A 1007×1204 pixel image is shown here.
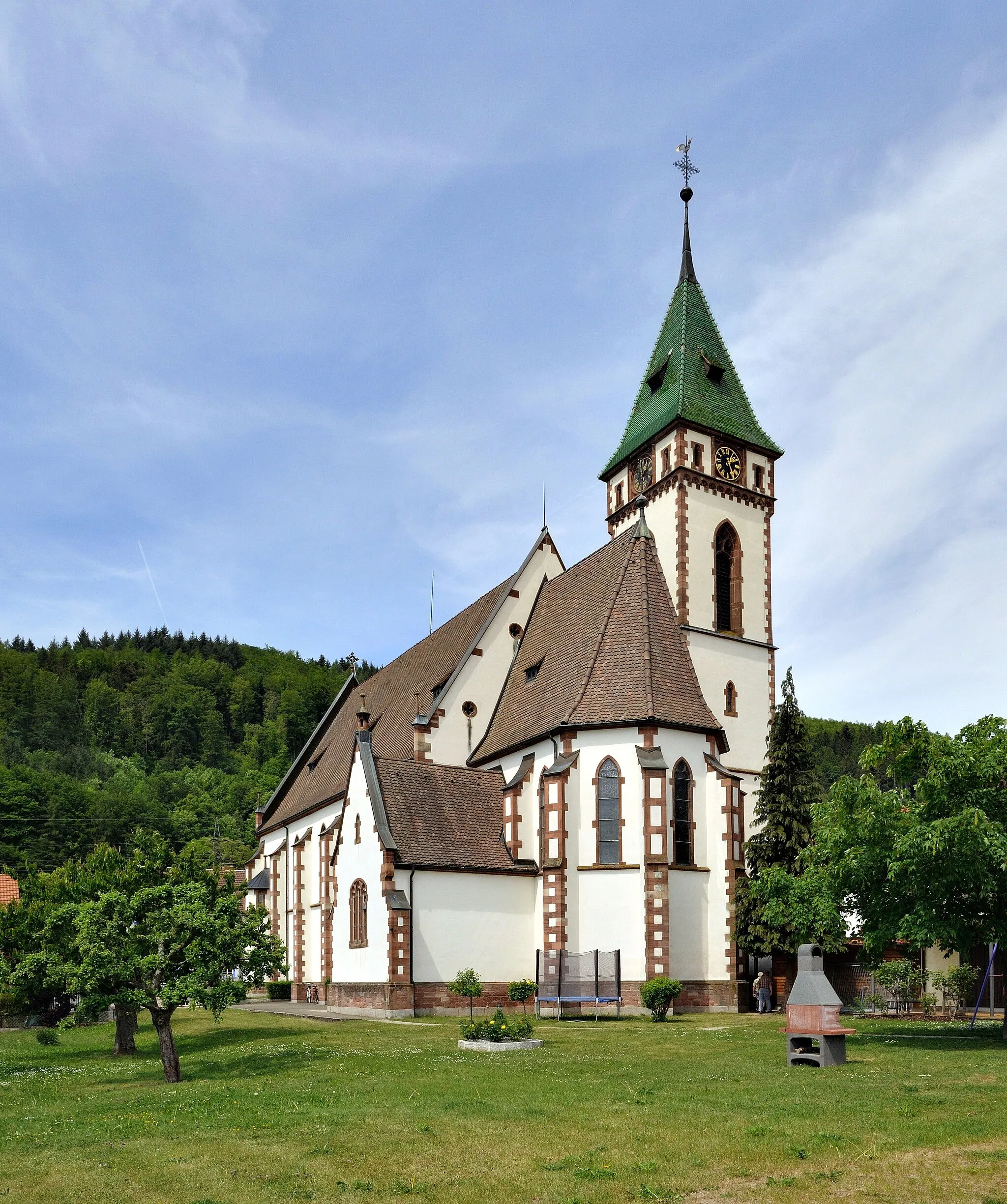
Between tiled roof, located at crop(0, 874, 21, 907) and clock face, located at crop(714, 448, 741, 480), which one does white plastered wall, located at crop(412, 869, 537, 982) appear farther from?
tiled roof, located at crop(0, 874, 21, 907)

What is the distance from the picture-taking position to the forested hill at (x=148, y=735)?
124 metres

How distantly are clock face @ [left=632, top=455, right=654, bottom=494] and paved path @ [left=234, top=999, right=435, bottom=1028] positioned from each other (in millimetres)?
24889

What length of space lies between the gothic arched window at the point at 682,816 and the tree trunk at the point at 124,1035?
15785 mm

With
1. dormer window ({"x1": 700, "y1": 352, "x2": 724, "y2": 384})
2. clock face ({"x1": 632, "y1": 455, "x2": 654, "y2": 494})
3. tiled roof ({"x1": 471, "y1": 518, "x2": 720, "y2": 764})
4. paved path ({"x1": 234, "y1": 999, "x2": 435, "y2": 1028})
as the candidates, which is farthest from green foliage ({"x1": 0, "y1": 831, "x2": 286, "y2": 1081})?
dormer window ({"x1": 700, "y1": 352, "x2": 724, "y2": 384})

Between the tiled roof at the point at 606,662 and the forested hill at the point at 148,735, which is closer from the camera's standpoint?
the tiled roof at the point at 606,662

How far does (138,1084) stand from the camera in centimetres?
1992

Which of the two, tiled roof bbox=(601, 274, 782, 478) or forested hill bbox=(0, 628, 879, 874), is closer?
tiled roof bbox=(601, 274, 782, 478)

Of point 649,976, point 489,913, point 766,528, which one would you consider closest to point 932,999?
point 649,976

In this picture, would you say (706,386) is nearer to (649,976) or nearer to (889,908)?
(649,976)

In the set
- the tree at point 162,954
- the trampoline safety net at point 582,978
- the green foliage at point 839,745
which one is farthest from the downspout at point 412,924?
the green foliage at point 839,745

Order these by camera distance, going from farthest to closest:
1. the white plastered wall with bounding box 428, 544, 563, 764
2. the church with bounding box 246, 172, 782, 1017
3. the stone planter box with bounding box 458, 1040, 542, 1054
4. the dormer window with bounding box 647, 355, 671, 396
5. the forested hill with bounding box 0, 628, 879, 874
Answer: the forested hill with bounding box 0, 628, 879, 874 < the dormer window with bounding box 647, 355, 671, 396 < the white plastered wall with bounding box 428, 544, 563, 764 < the church with bounding box 246, 172, 782, 1017 < the stone planter box with bounding box 458, 1040, 542, 1054

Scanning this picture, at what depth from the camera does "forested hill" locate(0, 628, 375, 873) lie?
125m

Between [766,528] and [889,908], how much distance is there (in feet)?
92.9

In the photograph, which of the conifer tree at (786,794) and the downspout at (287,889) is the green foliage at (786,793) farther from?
the downspout at (287,889)
